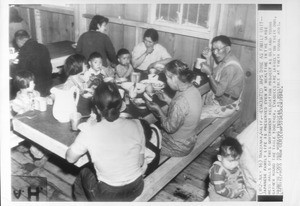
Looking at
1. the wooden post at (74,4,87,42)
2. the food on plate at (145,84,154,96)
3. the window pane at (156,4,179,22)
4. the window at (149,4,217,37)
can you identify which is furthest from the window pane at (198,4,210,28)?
the wooden post at (74,4,87,42)

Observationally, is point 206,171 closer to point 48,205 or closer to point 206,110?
point 206,110

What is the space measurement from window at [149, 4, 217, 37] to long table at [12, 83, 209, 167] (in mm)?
1058

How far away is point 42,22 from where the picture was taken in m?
2.71

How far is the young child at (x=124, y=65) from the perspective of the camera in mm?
1648

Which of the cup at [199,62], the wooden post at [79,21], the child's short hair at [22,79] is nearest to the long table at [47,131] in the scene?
the child's short hair at [22,79]

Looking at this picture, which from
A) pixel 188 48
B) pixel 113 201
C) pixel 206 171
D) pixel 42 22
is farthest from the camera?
pixel 42 22

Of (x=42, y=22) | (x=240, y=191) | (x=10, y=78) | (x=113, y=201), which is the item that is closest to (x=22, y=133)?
(x=10, y=78)

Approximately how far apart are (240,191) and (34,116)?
87cm

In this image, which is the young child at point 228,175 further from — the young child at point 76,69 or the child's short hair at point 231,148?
the young child at point 76,69

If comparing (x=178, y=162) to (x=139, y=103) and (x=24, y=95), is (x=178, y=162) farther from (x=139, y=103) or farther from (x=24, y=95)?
(x=24, y=95)

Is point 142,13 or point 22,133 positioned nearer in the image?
point 22,133

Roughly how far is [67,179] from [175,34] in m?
1.13

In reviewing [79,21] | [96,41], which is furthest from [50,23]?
[96,41]

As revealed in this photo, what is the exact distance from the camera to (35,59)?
5.14 ft
